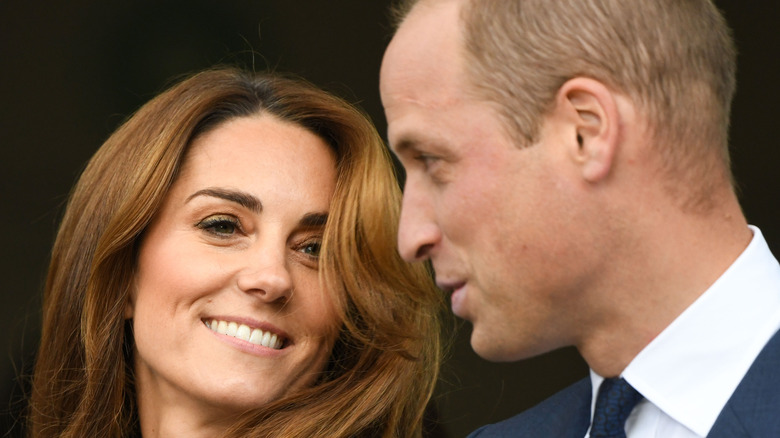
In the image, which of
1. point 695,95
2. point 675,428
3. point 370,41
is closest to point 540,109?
point 695,95

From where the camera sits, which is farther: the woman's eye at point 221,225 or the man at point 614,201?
the woman's eye at point 221,225

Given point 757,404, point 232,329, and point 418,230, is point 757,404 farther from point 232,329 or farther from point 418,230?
point 232,329

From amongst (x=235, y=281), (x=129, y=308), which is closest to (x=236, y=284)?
(x=235, y=281)

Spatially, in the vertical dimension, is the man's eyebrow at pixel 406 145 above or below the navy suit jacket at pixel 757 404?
above

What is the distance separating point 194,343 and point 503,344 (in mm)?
882

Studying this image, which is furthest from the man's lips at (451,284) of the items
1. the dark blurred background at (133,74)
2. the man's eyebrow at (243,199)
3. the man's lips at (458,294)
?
the dark blurred background at (133,74)

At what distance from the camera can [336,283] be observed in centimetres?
256

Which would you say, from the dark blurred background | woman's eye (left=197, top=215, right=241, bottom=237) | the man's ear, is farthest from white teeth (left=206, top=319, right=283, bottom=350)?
the dark blurred background

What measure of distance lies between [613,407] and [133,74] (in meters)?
2.51

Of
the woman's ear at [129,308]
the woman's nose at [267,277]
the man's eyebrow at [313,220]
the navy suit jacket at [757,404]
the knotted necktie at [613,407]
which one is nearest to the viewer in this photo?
the navy suit jacket at [757,404]

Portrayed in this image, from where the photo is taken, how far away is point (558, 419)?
2.02 metres

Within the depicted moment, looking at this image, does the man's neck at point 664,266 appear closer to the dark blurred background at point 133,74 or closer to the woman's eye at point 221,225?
the woman's eye at point 221,225

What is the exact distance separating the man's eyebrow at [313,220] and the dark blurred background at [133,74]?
1.25m

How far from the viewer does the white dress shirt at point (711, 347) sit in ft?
5.58
